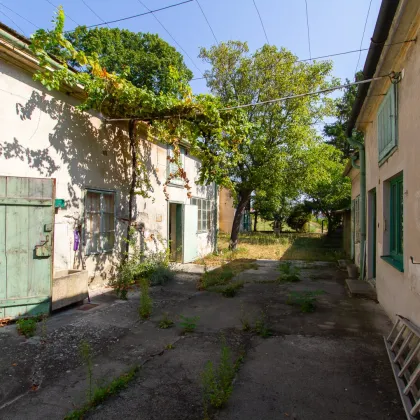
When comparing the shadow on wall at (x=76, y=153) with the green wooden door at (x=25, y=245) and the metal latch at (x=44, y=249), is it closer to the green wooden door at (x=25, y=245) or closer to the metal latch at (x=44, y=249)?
the green wooden door at (x=25, y=245)

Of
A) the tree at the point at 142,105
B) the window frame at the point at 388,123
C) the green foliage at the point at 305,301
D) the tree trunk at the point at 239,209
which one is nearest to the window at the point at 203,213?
the tree trunk at the point at 239,209

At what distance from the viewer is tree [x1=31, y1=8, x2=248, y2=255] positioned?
17.0ft

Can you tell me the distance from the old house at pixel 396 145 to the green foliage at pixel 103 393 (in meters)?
3.01

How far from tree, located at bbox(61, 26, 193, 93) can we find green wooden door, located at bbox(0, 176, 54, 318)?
50.2 feet

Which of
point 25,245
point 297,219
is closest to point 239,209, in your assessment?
point 25,245

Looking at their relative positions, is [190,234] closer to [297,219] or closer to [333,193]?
[333,193]

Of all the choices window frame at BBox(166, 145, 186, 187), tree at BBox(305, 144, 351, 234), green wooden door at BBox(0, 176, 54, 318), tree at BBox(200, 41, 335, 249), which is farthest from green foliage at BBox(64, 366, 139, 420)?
tree at BBox(305, 144, 351, 234)

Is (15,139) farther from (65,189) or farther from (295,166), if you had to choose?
(295,166)

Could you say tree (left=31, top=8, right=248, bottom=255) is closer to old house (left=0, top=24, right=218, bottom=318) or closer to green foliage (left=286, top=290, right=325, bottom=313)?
old house (left=0, top=24, right=218, bottom=318)

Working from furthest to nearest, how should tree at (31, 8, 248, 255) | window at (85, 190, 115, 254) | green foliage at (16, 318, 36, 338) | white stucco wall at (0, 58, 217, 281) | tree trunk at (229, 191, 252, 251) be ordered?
1. tree trunk at (229, 191, 252, 251)
2. window at (85, 190, 115, 254)
3. tree at (31, 8, 248, 255)
4. white stucco wall at (0, 58, 217, 281)
5. green foliage at (16, 318, 36, 338)

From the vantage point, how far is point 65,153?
6.00 metres

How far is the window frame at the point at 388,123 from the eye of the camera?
432 cm

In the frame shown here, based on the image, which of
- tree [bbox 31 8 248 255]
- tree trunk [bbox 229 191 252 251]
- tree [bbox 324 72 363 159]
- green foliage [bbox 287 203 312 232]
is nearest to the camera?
tree [bbox 31 8 248 255]

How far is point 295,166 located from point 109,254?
923 centimetres
